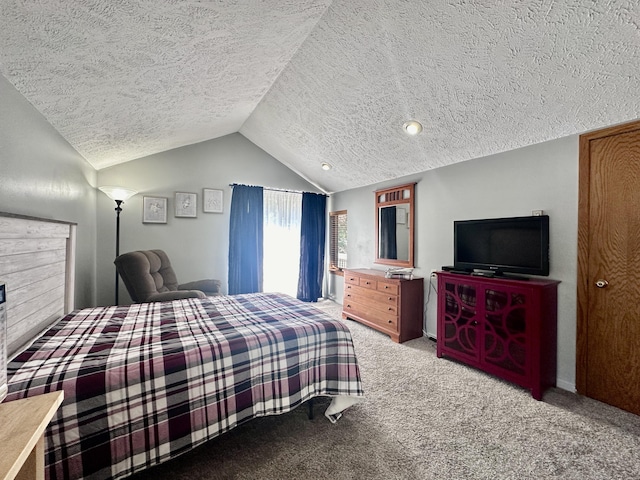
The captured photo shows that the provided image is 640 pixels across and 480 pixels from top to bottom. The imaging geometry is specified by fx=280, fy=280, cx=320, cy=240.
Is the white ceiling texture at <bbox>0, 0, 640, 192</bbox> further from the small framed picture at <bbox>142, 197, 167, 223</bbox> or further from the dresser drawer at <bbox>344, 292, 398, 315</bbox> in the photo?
the dresser drawer at <bbox>344, 292, 398, 315</bbox>

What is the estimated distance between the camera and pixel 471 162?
2920mm

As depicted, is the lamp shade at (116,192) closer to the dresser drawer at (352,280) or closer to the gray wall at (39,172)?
the gray wall at (39,172)

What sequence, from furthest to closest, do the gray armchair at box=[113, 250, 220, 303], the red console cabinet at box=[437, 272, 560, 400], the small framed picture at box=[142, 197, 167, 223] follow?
the small framed picture at box=[142, 197, 167, 223]
the gray armchair at box=[113, 250, 220, 303]
the red console cabinet at box=[437, 272, 560, 400]

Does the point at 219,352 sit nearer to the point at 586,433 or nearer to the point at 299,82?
the point at 586,433

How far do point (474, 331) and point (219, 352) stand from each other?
7.32 ft

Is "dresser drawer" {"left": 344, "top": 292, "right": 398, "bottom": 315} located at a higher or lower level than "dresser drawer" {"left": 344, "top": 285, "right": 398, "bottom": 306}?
lower

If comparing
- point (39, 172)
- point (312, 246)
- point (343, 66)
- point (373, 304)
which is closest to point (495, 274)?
point (373, 304)

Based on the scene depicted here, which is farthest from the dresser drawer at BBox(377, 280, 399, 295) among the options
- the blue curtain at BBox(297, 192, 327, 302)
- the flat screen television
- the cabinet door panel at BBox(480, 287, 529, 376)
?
the blue curtain at BBox(297, 192, 327, 302)

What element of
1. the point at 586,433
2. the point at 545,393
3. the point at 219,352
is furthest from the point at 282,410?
the point at 545,393

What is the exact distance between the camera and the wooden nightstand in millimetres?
630

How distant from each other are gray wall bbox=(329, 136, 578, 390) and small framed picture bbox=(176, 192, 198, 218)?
2820 mm

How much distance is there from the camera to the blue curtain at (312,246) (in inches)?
199

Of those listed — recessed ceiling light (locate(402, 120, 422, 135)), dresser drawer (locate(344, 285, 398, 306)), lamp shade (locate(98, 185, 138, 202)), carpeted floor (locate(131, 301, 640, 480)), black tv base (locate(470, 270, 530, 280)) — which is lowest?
carpeted floor (locate(131, 301, 640, 480))

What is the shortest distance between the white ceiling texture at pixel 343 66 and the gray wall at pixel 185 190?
2.25 feet
